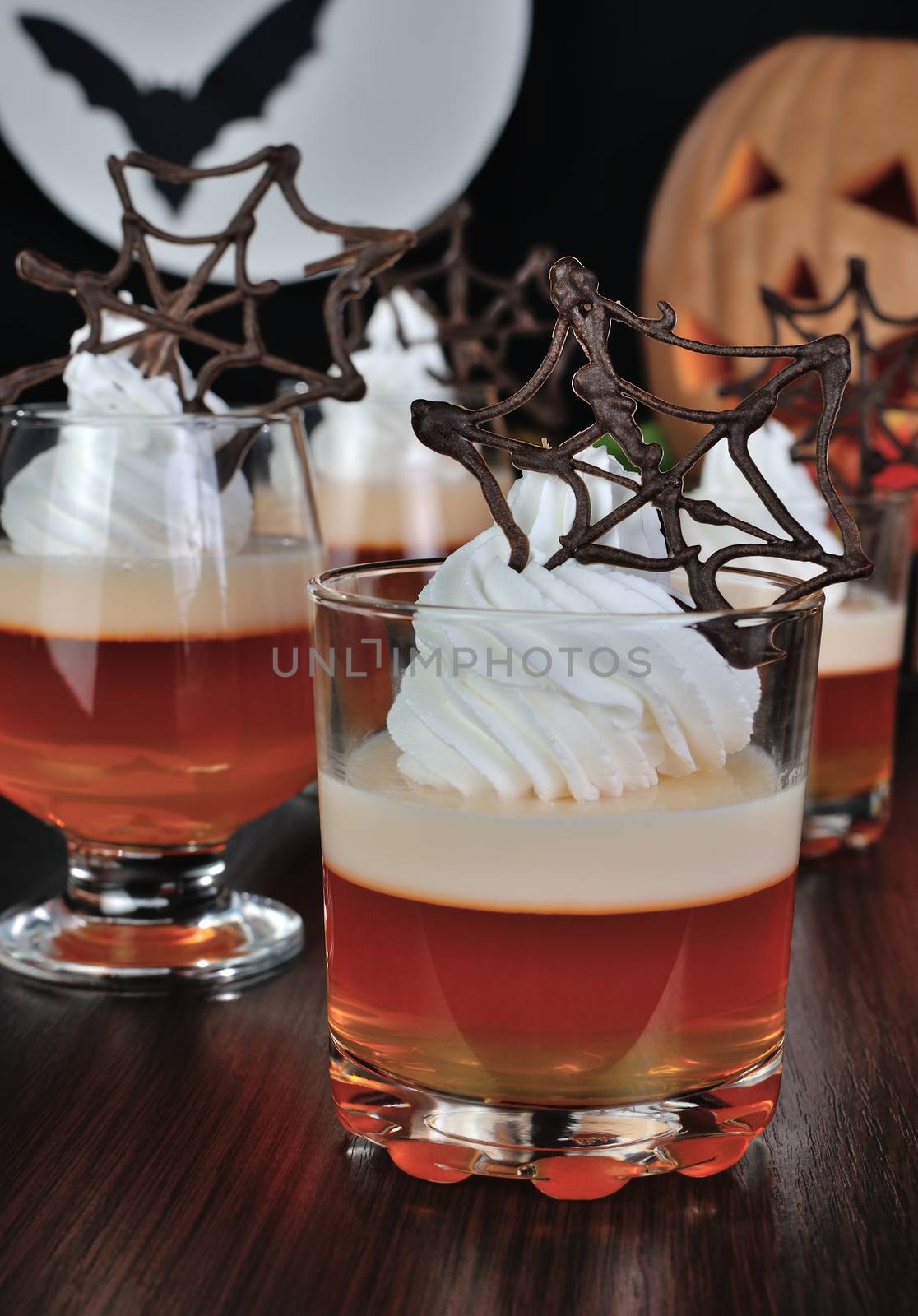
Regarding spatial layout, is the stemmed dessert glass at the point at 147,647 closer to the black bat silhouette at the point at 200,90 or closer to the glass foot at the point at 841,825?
the glass foot at the point at 841,825

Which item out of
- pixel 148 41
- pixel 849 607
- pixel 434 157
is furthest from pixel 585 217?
pixel 849 607

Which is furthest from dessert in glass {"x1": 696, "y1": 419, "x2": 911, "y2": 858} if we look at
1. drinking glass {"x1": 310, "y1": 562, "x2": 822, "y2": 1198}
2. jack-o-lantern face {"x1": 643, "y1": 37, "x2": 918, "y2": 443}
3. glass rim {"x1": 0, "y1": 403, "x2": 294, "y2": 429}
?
jack-o-lantern face {"x1": 643, "y1": 37, "x2": 918, "y2": 443}

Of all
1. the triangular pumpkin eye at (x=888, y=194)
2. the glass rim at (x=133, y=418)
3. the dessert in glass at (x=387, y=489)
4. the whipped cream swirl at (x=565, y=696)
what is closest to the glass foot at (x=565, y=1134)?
the whipped cream swirl at (x=565, y=696)

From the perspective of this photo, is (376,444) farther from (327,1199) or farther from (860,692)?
(327,1199)

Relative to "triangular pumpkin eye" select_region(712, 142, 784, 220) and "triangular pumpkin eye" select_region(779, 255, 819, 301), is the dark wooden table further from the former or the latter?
"triangular pumpkin eye" select_region(712, 142, 784, 220)

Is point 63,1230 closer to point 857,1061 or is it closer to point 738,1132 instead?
point 738,1132

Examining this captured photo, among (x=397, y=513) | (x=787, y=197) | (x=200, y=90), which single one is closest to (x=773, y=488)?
(x=397, y=513)

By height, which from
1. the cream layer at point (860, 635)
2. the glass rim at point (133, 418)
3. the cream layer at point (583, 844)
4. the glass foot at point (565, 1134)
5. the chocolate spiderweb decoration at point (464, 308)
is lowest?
the glass foot at point (565, 1134)
